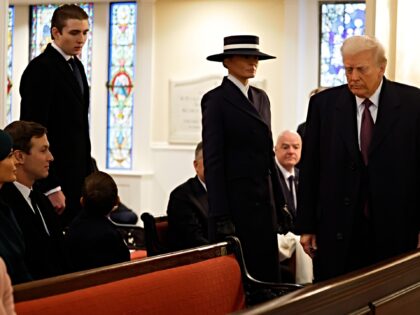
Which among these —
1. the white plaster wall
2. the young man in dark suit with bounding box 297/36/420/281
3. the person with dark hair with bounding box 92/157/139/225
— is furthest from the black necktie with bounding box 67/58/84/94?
the white plaster wall

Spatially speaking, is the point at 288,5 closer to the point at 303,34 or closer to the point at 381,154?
the point at 303,34

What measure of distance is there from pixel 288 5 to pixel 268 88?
0.96 m

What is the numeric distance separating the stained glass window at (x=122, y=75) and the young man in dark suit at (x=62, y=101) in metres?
6.22

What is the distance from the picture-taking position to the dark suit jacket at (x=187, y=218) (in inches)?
215

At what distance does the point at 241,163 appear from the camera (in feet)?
14.6

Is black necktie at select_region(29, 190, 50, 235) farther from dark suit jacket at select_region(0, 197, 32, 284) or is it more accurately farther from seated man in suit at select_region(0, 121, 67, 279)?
dark suit jacket at select_region(0, 197, 32, 284)

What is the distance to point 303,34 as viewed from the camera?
995 centimetres

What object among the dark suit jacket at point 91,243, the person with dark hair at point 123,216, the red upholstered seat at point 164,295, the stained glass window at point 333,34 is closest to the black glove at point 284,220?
the red upholstered seat at point 164,295

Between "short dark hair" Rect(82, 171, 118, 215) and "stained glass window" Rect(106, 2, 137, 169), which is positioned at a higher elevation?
"stained glass window" Rect(106, 2, 137, 169)

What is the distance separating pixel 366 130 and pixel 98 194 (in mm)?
1375

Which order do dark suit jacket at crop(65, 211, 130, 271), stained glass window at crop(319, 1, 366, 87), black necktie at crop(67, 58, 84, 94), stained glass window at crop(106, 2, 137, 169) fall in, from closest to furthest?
1. dark suit jacket at crop(65, 211, 130, 271)
2. black necktie at crop(67, 58, 84, 94)
3. stained glass window at crop(319, 1, 366, 87)
4. stained glass window at crop(106, 2, 137, 169)

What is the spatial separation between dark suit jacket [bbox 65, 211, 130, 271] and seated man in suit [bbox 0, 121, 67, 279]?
0.44 metres

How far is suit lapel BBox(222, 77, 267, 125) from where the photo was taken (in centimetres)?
448

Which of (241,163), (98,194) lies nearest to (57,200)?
(98,194)
